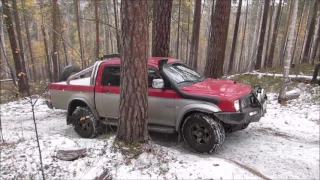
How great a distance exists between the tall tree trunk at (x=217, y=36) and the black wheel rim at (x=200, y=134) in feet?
15.0

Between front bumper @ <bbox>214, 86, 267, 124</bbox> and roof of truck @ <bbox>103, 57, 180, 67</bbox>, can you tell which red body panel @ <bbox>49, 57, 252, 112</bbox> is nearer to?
roof of truck @ <bbox>103, 57, 180, 67</bbox>

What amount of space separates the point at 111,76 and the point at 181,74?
1.69 meters

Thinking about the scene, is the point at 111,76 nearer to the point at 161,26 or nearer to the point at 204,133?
the point at 204,133

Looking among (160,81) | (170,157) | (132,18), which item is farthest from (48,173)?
(132,18)

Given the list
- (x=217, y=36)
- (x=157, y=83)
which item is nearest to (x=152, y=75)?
(x=157, y=83)

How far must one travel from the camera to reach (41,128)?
714 centimetres

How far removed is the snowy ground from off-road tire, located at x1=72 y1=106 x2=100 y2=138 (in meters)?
0.89

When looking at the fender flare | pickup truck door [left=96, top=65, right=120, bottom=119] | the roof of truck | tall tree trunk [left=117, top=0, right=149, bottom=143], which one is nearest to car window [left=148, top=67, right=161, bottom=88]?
the roof of truck

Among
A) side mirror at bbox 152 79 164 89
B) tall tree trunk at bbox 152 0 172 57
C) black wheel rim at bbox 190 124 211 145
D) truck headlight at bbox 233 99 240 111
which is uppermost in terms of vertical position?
tall tree trunk at bbox 152 0 172 57

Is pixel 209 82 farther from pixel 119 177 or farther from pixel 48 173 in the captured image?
pixel 48 173

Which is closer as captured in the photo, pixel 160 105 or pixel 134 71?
pixel 134 71

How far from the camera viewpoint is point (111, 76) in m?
5.79

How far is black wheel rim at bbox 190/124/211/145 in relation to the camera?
4.69 metres

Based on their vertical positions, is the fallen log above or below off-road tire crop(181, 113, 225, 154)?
below
